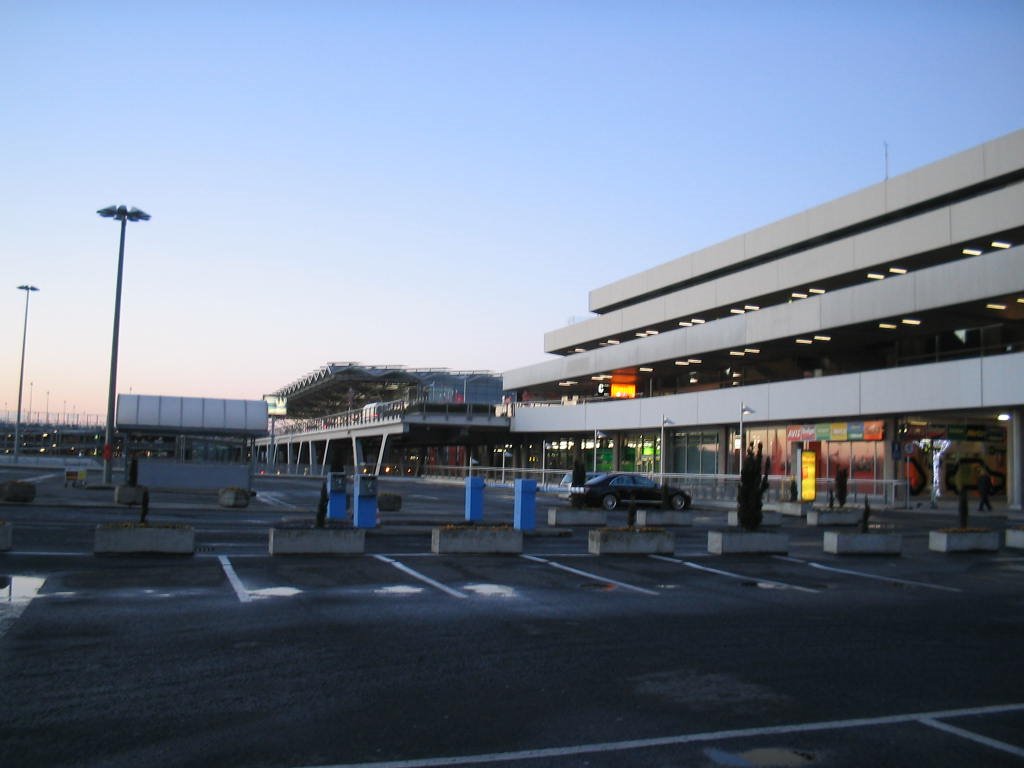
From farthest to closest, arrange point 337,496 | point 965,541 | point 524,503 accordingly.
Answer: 1. point 337,496
2. point 524,503
3. point 965,541

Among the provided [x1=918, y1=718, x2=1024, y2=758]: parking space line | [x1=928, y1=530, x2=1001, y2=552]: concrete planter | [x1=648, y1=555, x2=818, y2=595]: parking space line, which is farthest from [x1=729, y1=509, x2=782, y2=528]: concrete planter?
[x1=918, y1=718, x2=1024, y2=758]: parking space line

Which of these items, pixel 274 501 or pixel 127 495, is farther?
pixel 274 501

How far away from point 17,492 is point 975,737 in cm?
2715

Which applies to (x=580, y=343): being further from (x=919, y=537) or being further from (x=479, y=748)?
(x=479, y=748)

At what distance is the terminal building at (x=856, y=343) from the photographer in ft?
134

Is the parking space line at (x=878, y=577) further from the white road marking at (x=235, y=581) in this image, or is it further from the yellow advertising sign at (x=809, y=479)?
the yellow advertising sign at (x=809, y=479)

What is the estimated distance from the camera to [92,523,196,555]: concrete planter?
54.0 feet

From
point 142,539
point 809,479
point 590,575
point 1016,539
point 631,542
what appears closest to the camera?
point 590,575

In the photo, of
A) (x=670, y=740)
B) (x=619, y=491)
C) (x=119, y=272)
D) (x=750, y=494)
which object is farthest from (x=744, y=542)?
(x=119, y=272)

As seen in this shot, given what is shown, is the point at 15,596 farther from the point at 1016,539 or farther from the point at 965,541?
the point at 1016,539

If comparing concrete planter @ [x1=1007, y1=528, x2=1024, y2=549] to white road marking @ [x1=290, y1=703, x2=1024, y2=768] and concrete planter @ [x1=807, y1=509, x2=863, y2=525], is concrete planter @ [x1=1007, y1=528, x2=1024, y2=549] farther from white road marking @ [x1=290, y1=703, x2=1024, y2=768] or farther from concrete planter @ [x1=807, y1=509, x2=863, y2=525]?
white road marking @ [x1=290, y1=703, x2=1024, y2=768]

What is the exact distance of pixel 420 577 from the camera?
15000 mm

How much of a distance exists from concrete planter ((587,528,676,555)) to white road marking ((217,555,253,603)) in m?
7.17

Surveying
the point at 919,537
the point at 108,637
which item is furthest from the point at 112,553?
the point at 919,537
